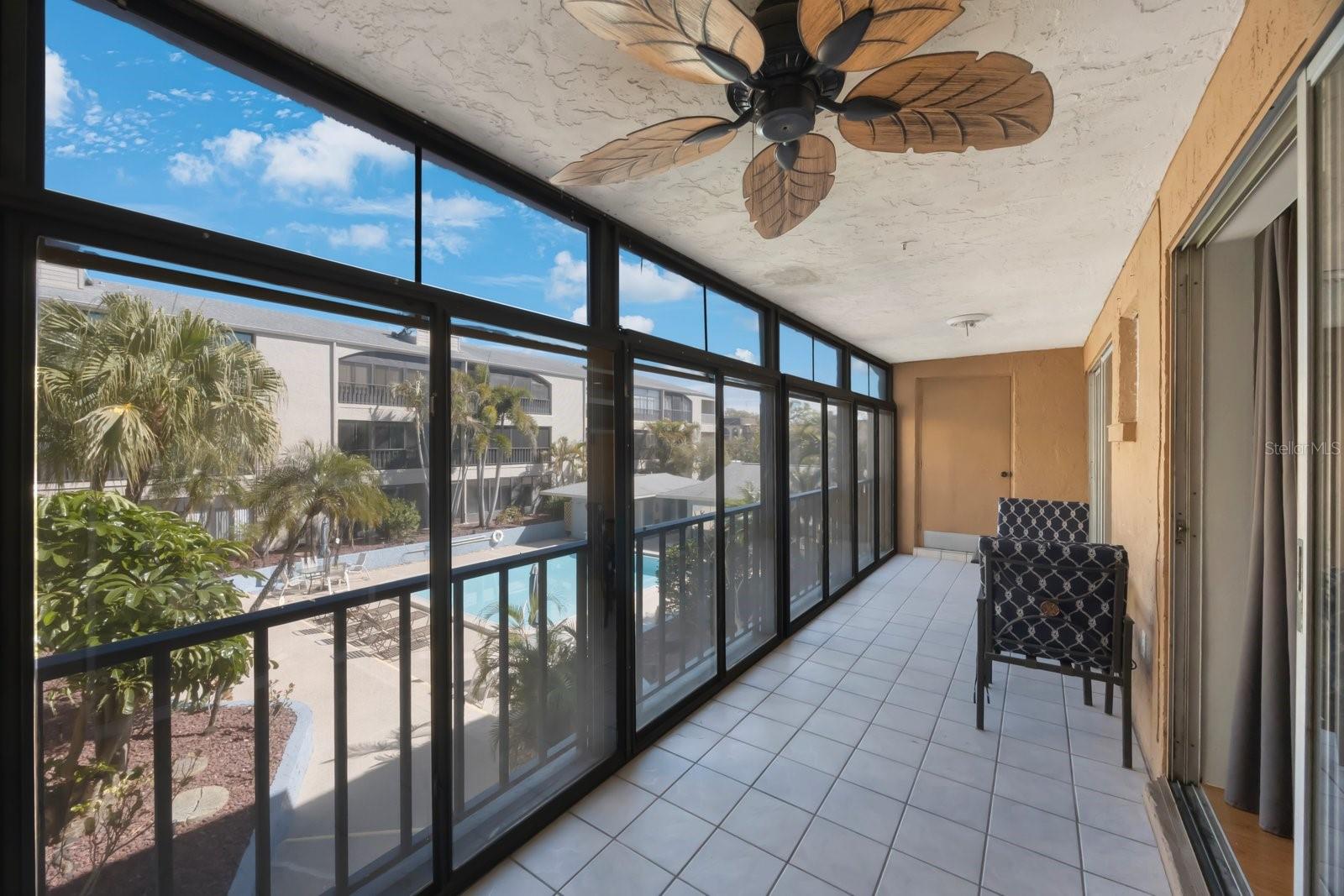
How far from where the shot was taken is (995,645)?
266 centimetres

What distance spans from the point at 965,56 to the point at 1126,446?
257cm

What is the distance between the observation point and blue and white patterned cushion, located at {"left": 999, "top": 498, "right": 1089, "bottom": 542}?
13.4 ft

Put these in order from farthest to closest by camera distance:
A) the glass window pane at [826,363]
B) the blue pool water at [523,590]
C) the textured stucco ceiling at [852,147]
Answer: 1. the glass window pane at [826,363]
2. the blue pool water at [523,590]
3. the textured stucco ceiling at [852,147]

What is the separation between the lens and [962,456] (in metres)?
6.46

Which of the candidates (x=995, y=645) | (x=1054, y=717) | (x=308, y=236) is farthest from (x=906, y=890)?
(x=308, y=236)

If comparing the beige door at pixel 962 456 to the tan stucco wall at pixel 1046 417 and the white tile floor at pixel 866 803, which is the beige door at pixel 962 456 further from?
the white tile floor at pixel 866 803

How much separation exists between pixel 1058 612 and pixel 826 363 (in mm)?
2838

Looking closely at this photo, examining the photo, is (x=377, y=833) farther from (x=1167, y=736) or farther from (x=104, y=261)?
(x=1167, y=736)

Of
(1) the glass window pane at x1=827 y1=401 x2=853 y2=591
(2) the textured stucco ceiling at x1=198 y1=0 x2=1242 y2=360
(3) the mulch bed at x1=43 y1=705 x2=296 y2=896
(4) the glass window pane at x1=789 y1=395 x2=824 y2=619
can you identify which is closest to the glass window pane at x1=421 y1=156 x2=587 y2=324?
(2) the textured stucco ceiling at x1=198 y1=0 x2=1242 y2=360

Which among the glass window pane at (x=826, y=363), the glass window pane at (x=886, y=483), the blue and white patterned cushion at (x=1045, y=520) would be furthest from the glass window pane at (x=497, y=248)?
the glass window pane at (x=886, y=483)

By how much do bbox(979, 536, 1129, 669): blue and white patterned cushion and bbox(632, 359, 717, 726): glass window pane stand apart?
1.48 metres

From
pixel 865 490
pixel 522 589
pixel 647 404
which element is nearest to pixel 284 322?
pixel 522 589

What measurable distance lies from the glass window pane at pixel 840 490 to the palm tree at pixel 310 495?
3.75 meters

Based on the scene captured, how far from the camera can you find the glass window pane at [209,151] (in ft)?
3.57
